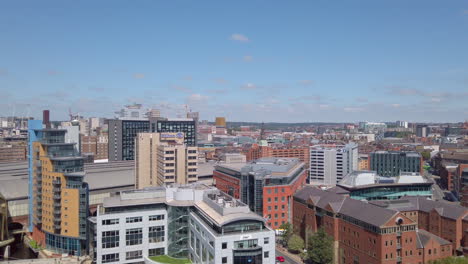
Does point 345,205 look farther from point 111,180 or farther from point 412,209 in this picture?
point 111,180

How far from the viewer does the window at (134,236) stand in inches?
1928

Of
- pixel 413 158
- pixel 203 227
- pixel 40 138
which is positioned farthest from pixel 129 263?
pixel 413 158

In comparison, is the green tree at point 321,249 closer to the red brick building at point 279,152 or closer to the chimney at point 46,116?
the chimney at point 46,116

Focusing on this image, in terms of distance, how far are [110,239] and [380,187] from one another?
46.1m

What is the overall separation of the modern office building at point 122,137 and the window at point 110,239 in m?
80.1

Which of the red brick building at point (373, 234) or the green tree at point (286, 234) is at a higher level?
the red brick building at point (373, 234)

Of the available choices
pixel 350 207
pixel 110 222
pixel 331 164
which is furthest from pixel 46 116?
pixel 331 164

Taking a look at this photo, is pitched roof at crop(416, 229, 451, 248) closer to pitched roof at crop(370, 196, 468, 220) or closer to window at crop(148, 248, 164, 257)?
pitched roof at crop(370, 196, 468, 220)

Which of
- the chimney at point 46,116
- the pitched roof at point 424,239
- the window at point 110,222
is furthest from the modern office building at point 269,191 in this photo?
the chimney at point 46,116

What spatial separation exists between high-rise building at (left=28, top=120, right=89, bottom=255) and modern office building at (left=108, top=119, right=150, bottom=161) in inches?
2577

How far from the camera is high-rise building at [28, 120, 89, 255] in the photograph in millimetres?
56344

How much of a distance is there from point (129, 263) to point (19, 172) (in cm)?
4353

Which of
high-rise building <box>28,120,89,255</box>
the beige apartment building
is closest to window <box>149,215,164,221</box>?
high-rise building <box>28,120,89,255</box>

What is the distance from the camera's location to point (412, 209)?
58.9 meters
